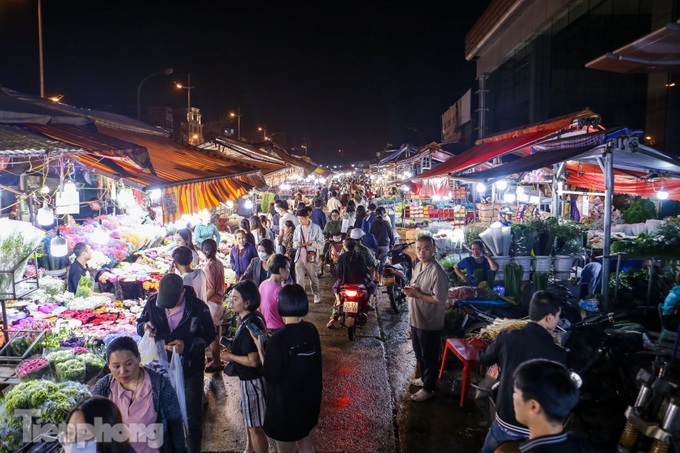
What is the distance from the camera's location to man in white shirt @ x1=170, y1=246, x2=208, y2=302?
5.42m

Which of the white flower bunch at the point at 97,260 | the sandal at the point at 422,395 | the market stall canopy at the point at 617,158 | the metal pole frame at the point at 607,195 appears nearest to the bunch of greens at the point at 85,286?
the white flower bunch at the point at 97,260

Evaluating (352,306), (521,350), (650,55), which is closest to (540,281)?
(352,306)

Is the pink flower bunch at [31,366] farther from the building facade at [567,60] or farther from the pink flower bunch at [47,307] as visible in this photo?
the building facade at [567,60]

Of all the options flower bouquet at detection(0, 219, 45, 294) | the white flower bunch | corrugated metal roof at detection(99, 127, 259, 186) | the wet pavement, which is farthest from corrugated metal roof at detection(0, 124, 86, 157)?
the wet pavement

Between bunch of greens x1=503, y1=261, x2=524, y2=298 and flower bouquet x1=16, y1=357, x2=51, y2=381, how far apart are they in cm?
619

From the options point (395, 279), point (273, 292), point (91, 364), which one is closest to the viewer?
point (91, 364)

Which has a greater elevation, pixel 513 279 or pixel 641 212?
pixel 641 212

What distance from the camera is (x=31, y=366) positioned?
438cm

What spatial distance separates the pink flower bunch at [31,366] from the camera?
430 cm

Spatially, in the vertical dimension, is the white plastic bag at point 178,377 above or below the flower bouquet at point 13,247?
below

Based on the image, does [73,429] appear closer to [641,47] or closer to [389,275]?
[641,47]

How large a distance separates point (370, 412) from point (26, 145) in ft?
15.5

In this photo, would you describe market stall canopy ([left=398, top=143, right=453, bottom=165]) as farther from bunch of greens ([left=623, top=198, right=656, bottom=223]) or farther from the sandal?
the sandal

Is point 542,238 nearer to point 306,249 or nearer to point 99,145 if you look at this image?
point 306,249
